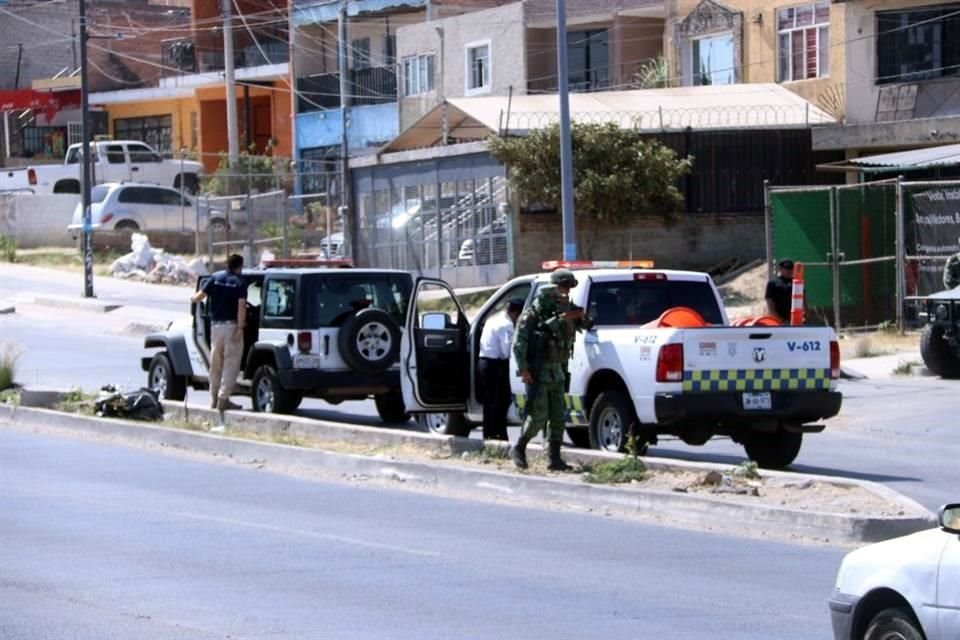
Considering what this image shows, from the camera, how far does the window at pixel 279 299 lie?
60.7 ft

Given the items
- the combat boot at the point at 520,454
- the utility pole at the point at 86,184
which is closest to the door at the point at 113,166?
the utility pole at the point at 86,184

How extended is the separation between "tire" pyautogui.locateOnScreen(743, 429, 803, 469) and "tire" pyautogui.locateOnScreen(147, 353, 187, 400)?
8.28 meters

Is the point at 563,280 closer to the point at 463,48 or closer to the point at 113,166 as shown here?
the point at 463,48

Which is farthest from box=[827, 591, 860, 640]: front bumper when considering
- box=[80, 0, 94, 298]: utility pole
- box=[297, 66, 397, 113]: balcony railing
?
box=[297, 66, 397, 113]: balcony railing

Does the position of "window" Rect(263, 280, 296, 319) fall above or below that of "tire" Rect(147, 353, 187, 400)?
above

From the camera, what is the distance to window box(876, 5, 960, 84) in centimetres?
3356

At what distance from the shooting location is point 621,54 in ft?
147

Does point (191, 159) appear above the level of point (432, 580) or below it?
above

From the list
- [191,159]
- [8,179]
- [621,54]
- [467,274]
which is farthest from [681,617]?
[191,159]

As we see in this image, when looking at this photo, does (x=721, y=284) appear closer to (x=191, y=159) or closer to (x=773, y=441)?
(x=773, y=441)

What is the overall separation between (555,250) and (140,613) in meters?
26.3

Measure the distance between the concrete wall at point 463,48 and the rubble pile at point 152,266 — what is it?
10.2 m

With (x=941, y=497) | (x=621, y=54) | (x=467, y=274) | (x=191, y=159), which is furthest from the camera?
(x=191, y=159)

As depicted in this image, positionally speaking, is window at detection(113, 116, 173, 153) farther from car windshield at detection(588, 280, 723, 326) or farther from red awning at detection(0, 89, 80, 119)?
car windshield at detection(588, 280, 723, 326)
